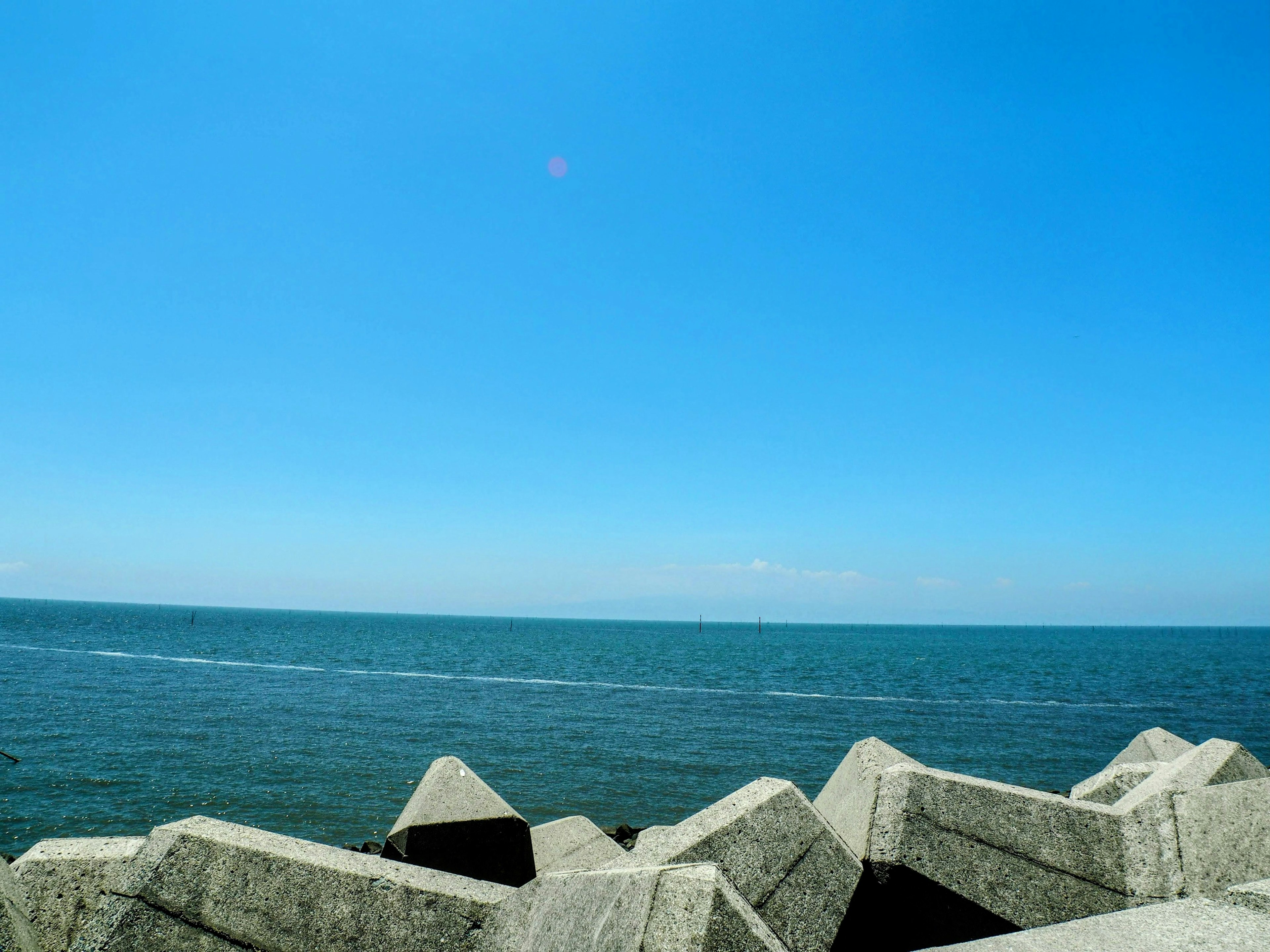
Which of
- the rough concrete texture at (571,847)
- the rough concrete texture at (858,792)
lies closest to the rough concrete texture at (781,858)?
the rough concrete texture at (858,792)

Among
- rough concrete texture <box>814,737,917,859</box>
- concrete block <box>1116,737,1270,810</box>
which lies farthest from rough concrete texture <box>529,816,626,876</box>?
A: concrete block <box>1116,737,1270,810</box>

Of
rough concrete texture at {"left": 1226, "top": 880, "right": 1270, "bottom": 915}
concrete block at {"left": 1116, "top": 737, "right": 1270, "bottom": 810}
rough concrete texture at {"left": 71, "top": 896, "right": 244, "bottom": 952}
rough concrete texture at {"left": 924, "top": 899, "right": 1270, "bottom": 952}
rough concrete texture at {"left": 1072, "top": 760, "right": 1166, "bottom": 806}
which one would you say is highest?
rough concrete texture at {"left": 1226, "top": 880, "right": 1270, "bottom": 915}

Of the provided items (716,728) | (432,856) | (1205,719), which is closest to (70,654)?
(716,728)

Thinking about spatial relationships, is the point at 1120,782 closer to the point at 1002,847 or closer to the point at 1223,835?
the point at 1223,835

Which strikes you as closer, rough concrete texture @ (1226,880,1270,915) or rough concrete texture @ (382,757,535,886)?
rough concrete texture @ (1226,880,1270,915)

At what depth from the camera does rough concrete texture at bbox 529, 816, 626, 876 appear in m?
7.36

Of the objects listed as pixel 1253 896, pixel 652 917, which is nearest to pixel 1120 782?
pixel 1253 896

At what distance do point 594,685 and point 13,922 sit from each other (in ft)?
130

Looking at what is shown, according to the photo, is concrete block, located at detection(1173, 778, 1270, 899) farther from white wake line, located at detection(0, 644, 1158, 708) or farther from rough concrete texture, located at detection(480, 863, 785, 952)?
white wake line, located at detection(0, 644, 1158, 708)

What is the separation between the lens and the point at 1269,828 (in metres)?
3.92

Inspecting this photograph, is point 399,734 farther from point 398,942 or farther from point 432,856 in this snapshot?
point 398,942

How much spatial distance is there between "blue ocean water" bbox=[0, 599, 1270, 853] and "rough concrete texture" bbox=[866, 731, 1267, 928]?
10627 mm

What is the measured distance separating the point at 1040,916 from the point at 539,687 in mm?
36960

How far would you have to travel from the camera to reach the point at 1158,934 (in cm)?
247
